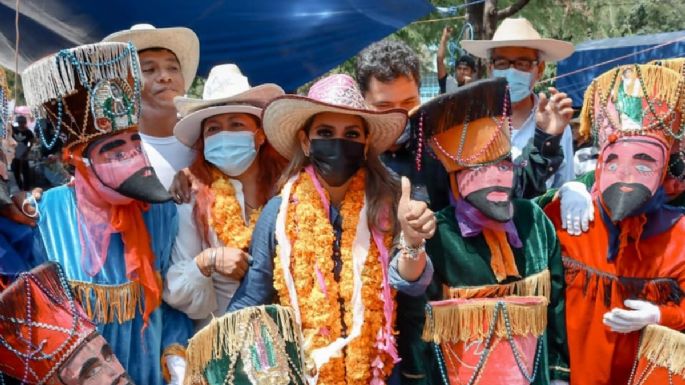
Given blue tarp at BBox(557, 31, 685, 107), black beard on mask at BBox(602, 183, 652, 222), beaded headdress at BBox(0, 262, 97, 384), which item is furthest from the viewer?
blue tarp at BBox(557, 31, 685, 107)

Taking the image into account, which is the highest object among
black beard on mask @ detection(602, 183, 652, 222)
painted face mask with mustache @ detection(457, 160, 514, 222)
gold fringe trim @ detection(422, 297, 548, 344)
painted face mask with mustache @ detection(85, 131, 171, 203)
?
painted face mask with mustache @ detection(85, 131, 171, 203)

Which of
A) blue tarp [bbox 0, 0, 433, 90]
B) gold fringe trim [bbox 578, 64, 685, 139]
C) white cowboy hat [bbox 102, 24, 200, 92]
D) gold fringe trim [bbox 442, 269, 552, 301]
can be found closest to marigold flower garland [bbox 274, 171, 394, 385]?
gold fringe trim [bbox 442, 269, 552, 301]

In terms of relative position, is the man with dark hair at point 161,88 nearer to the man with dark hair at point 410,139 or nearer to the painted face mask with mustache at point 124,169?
the painted face mask with mustache at point 124,169

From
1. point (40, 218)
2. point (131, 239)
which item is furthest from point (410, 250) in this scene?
point (40, 218)

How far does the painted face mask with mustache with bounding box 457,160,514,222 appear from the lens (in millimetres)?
3051

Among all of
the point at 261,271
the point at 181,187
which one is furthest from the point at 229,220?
the point at 261,271

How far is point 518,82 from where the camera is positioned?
404 cm

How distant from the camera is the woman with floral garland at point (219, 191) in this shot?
10.3ft

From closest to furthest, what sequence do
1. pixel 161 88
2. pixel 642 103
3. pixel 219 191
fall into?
pixel 642 103, pixel 219 191, pixel 161 88

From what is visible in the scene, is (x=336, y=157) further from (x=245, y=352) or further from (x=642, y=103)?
(x=642, y=103)

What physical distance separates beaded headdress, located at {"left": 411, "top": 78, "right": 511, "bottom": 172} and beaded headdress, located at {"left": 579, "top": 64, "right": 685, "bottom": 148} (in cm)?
49

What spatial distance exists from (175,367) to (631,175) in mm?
1976

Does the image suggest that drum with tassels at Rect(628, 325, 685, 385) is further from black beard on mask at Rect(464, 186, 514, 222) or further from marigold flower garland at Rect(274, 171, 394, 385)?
marigold flower garland at Rect(274, 171, 394, 385)

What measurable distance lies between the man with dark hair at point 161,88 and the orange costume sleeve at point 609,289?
1861 millimetres
